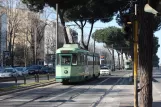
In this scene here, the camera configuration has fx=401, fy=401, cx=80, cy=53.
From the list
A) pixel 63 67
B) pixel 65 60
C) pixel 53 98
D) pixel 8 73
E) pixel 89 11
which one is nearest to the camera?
pixel 53 98

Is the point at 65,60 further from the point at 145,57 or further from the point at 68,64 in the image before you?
the point at 145,57

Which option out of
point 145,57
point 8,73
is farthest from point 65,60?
point 145,57

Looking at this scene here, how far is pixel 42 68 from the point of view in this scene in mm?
74312

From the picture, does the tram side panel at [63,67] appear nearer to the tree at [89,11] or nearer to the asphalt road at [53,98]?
the tree at [89,11]

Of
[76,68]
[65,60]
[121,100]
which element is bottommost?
[121,100]

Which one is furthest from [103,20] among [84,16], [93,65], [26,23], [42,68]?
[26,23]

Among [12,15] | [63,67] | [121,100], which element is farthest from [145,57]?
[12,15]

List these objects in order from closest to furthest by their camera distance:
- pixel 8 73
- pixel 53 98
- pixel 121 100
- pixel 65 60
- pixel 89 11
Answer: pixel 121 100 → pixel 53 98 → pixel 65 60 → pixel 89 11 → pixel 8 73

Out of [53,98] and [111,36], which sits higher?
[111,36]

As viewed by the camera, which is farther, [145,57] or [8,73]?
[8,73]

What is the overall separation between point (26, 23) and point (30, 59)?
24.1 m

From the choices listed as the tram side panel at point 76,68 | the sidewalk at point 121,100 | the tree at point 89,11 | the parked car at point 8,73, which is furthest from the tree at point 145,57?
the parked car at point 8,73

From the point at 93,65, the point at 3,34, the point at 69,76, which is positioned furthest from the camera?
the point at 3,34

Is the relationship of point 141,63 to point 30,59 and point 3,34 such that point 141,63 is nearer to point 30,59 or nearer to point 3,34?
point 3,34
